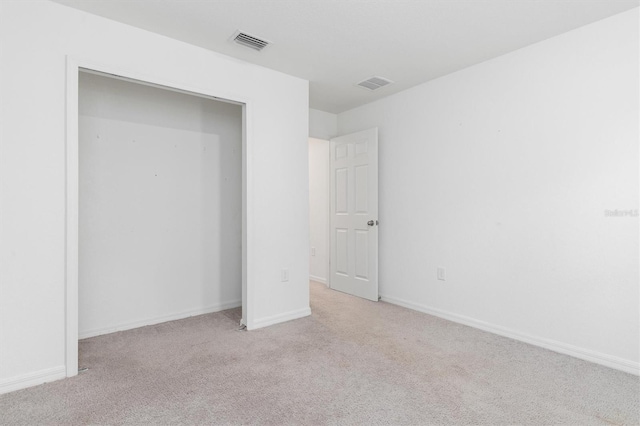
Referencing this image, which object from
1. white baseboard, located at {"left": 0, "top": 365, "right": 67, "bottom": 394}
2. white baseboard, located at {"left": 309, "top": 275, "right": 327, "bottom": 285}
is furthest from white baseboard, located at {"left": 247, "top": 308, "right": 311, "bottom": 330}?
white baseboard, located at {"left": 309, "top": 275, "right": 327, "bottom": 285}

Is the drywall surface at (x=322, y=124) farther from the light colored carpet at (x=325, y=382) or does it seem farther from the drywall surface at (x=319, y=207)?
the light colored carpet at (x=325, y=382)

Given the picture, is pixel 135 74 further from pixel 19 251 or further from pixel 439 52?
pixel 439 52

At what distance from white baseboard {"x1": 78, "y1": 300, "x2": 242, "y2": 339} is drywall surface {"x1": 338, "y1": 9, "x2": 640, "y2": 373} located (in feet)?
6.53

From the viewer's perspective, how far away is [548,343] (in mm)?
2764

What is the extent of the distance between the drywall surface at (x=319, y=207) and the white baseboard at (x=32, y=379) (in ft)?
10.8

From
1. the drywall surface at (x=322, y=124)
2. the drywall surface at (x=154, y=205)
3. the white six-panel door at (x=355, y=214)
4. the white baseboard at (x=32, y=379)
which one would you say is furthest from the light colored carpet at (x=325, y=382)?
the drywall surface at (x=322, y=124)

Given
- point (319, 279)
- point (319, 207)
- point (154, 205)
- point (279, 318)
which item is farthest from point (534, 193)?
point (154, 205)

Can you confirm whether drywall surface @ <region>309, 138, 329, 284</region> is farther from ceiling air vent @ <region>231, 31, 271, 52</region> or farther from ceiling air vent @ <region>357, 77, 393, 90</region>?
ceiling air vent @ <region>231, 31, 271, 52</region>

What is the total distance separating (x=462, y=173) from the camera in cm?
338

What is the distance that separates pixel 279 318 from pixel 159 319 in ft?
3.81

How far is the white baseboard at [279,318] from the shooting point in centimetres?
324

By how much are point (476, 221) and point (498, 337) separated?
1020mm

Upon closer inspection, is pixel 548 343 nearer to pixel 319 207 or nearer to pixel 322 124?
pixel 319 207

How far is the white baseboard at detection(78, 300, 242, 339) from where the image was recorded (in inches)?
119
